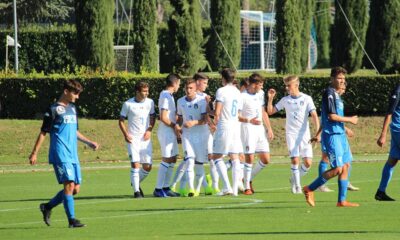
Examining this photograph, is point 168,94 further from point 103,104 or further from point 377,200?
point 103,104

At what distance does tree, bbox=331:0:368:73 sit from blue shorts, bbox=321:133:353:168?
28.7m

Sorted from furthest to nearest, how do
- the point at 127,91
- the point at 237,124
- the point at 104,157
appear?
the point at 127,91
the point at 104,157
the point at 237,124

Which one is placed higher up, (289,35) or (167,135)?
(289,35)

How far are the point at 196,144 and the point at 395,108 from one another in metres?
4.17

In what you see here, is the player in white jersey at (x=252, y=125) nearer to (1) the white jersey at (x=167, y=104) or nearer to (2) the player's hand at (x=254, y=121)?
(2) the player's hand at (x=254, y=121)

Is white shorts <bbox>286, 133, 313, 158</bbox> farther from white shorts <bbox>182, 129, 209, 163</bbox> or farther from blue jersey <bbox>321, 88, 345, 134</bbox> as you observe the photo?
blue jersey <bbox>321, 88, 345, 134</bbox>

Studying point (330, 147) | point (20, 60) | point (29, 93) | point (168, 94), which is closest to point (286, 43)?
point (29, 93)

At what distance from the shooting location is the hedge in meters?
39.1

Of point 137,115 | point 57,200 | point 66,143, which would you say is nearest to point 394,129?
point 137,115

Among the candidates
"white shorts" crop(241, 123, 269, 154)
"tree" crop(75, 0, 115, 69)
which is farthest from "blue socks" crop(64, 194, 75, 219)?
"tree" crop(75, 0, 115, 69)

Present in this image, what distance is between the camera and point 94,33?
4178 centimetres

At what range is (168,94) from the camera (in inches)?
817

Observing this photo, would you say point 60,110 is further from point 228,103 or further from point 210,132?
point 210,132

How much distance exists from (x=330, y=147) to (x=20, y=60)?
37765 mm
